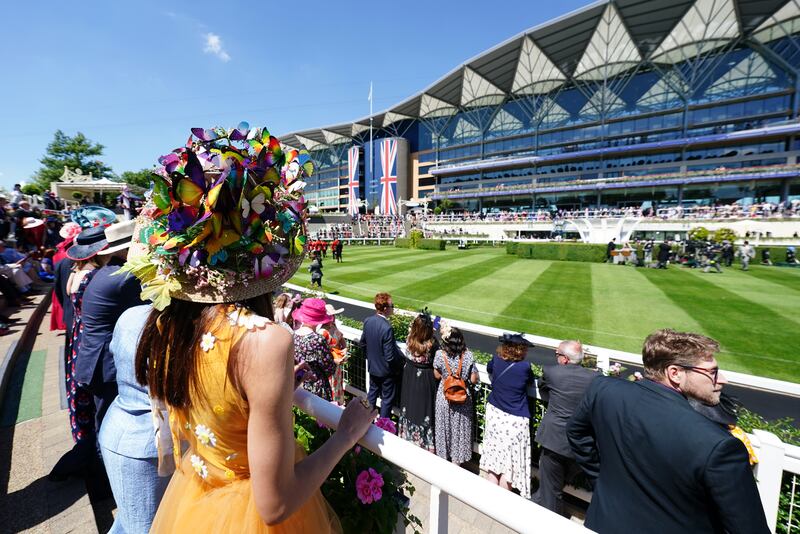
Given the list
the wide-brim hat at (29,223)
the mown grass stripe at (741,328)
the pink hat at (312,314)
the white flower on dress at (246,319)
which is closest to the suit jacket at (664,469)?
the white flower on dress at (246,319)

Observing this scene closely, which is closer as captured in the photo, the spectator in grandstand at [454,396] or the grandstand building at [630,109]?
the spectator in grandstand at [454,396]

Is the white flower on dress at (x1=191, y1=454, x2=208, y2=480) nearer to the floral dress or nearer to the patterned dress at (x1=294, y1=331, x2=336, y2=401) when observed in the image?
the patterned dress at (x1=294, y1=331, x2=336, y2=401)

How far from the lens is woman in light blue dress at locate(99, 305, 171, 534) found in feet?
5.70

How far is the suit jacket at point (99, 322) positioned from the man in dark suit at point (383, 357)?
2784mm

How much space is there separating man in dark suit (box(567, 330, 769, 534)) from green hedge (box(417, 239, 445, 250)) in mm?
31094

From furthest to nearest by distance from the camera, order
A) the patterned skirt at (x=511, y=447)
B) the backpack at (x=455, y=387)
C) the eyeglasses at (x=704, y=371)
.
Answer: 1. the backpack at (x=455, y=387)
2. the patterned skirt at (x=511, y=447)
3. the eyeglasses at (x=704, y=371)

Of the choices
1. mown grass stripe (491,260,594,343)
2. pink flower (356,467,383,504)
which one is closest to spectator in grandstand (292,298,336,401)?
pink flower (356,467,383,504)

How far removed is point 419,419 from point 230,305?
3.77m

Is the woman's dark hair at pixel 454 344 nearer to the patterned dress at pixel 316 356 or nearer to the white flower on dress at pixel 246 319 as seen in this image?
the patterned dress at pixel 316 356

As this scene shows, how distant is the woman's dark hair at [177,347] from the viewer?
1.11 meters

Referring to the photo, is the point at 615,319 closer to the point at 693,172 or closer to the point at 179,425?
the point at 179,425

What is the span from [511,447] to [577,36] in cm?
5426

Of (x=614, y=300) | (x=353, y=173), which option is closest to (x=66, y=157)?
(x=353, y=173)

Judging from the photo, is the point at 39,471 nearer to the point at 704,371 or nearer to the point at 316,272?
the point at 704,371
